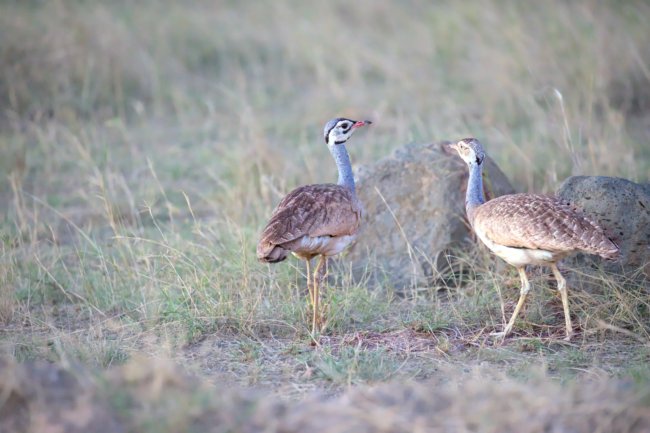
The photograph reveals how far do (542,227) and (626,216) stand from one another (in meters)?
0.90

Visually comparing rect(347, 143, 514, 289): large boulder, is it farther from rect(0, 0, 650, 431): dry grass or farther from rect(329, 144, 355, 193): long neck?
rect(329, 144, 355, 193): long neck

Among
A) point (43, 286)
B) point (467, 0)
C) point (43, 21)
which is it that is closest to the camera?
point (43, 286)

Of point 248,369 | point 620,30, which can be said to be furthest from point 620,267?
point 620,30

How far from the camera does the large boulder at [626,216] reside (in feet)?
17.3

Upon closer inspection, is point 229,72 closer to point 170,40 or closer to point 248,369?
point 170,40

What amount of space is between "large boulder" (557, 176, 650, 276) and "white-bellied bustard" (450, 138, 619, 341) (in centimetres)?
50

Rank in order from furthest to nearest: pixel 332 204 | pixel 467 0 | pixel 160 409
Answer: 1. pixel 467 0
2. pixel 332 204
3. pixel 160 409

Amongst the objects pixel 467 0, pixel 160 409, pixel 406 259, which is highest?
pixel 467 0

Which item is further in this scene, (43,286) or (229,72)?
(229,72)

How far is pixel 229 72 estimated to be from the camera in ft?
37.2

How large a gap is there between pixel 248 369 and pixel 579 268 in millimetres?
2340

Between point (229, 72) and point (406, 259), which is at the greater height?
point (229, 72)

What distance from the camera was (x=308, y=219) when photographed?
489cm

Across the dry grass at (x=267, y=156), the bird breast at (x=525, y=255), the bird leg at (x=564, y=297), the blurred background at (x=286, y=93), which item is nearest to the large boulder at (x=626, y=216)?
the dry grass at (x=267, y=156)
